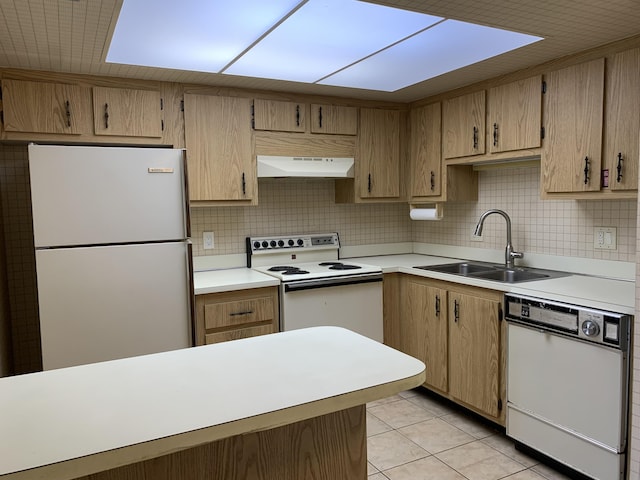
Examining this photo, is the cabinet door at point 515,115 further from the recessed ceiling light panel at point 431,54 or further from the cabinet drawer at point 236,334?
the cabinet drawer at point 236,334

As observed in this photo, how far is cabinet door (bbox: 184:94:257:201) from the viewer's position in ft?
9.68

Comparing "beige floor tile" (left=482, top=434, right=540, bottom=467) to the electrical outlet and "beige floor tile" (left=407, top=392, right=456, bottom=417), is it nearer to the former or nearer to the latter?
"beige floor tile" (left=407, top=392, right=456, bottom=417)

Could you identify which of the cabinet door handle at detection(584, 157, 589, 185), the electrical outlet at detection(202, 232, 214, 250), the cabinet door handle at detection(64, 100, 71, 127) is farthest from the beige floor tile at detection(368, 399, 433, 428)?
the cabinet door handle at detection(64, 100, 71, 127)

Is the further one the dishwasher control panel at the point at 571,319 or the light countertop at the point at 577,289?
the light countertop at the point at 577,289

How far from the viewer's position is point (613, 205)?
262 cm

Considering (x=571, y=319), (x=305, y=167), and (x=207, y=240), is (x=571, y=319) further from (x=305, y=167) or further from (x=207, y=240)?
(x=207, y=240)

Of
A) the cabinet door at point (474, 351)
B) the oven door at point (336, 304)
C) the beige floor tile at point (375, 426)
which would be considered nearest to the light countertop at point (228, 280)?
the oven door at point (336, 304)

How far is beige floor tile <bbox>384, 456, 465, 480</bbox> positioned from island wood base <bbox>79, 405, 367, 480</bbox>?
44.3 inches

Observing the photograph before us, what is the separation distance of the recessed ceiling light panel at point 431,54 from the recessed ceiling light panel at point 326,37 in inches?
4.4

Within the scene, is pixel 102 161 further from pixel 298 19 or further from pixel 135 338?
pixel 298 19

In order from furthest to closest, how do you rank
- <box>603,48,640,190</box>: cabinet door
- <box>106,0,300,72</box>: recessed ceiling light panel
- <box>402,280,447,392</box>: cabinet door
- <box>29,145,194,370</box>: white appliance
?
<box>402,280,447,392</box>: cabinet door → <box>29,145,194,370</box>: white appliance → <box>603,48,640,190</box>: cabinet door → <box>106,0,300,72</box>: recessed ceiling light panel

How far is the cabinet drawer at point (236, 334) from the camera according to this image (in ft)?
9.12

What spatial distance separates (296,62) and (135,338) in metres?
1.68

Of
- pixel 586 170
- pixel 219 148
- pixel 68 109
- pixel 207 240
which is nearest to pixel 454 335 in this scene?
pixel 586 170
